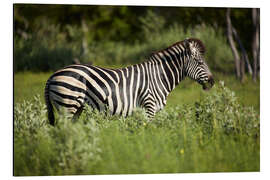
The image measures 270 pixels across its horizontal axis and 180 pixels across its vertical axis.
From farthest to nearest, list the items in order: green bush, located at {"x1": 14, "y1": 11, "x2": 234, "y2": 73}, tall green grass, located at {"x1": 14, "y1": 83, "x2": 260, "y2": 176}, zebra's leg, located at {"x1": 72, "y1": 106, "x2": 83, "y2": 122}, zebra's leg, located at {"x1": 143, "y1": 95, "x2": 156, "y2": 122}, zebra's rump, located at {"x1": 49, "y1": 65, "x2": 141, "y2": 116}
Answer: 1. green bush, located at {"x1": 14, "y1": 11, "x2": 234, "y2": 73}
2. zebra's leg, located at {"x1": 143, "y1": 95, "x2": 156, "y2": 122}
3. zebra's leg, located at {"x1": 72, "y1": 106, "x2": 83, "y2": 122}
4. zebra's rump, located at {"x1": 49, "y1": 65, "x2": 141, "y2": 116}
5. tall green grass, located at {"x1": 14, "y1": 83, "x2": 260, "y2": 176}

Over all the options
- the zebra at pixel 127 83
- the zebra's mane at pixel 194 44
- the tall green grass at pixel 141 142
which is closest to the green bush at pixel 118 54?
the zebra's mane at pixel 194 44

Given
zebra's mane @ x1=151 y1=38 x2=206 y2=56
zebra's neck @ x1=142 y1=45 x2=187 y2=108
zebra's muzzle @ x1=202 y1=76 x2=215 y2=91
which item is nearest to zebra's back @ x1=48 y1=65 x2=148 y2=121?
zebra's neck @ x1=142 y1=45 x2=187 y2=108

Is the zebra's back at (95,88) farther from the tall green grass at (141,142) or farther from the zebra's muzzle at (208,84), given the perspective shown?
the zebra's muzzle at (208,84)

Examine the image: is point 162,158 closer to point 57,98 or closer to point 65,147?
point 65,147

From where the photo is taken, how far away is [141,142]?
4.96m

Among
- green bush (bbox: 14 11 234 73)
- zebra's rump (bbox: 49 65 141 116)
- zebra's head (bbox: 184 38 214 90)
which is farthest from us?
green bush (bbox: 14 11 234 73)

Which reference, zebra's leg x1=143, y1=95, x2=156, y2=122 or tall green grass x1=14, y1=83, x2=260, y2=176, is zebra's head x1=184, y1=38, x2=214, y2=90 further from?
zebra's leg x1=143, y1=95, x2=156, y2=122

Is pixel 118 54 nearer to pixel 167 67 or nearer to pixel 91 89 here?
pixel 167 67

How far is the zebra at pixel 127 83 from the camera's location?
5141 millimetres

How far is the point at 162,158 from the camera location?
4812 millimetres

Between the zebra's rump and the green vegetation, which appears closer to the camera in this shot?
the green vegetation

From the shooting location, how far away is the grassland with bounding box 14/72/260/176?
4520mm


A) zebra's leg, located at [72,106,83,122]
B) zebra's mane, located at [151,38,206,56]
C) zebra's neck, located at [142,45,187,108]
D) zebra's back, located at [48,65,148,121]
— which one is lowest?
zebra's leg, located at [72,106,83,122]

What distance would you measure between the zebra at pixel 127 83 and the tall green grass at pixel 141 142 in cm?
22
